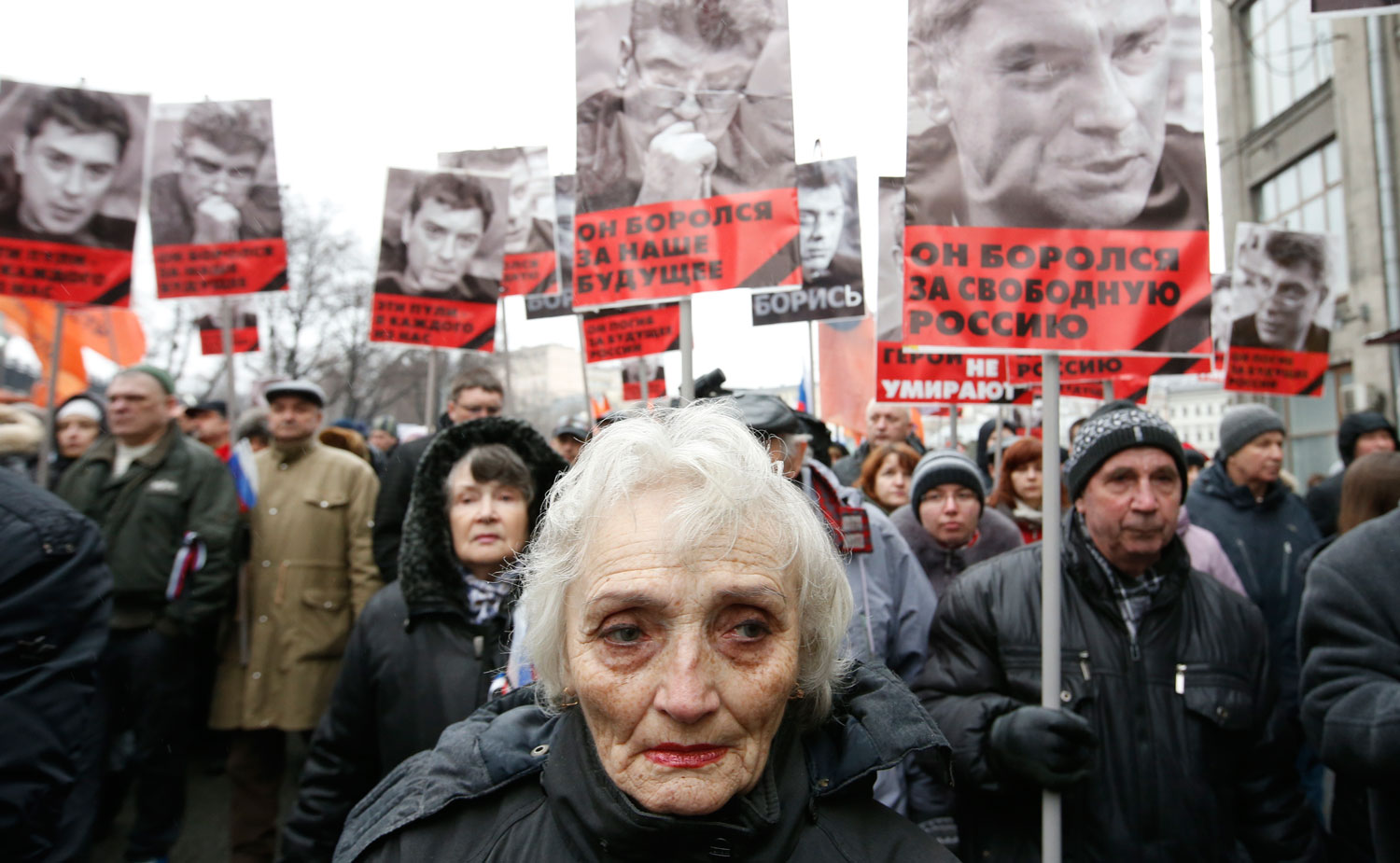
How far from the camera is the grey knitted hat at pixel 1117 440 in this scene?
272cm

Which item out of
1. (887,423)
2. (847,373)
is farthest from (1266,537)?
(847,373)

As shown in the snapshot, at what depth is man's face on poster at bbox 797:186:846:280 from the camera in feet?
23.5

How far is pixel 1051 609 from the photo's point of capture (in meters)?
2.44

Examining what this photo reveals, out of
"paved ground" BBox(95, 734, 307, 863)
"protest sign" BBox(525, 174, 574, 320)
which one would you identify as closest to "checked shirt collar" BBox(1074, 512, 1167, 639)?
"paved ground" BBox(95, 734, 307, 863)

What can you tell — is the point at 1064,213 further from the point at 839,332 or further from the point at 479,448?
the point at 839,332

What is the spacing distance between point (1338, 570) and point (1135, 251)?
0.95m

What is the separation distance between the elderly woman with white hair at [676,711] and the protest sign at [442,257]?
5.08 metres

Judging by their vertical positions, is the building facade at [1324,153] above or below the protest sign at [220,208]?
above

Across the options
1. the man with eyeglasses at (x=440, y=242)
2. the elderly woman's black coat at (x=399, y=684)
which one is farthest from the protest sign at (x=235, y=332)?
the elderly woman's black coat at (x=399, y=684)

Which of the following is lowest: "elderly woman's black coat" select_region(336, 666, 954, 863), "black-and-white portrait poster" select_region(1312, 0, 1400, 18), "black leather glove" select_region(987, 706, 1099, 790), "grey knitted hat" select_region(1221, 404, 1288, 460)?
"black leather glove" select_region(987, 706, 1099, 790)

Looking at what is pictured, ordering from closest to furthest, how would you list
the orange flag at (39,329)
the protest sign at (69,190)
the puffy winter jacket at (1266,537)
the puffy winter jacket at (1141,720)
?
the puffy winter jacket at (1141,720) → the puffy winter jacket at (1266,537) → the protest sign at (69,190) → the orange flag at (39,329)

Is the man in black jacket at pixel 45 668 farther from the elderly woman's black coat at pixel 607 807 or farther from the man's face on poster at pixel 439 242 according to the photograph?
the man's face on poster at pixel 439 242

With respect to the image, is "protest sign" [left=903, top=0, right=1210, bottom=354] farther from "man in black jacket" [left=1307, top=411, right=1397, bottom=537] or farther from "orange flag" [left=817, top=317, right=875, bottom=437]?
"orange flag" [left=817, top=317, right=875, bottom=437]

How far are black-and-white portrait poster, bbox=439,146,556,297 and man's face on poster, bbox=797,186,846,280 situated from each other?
250 cm
